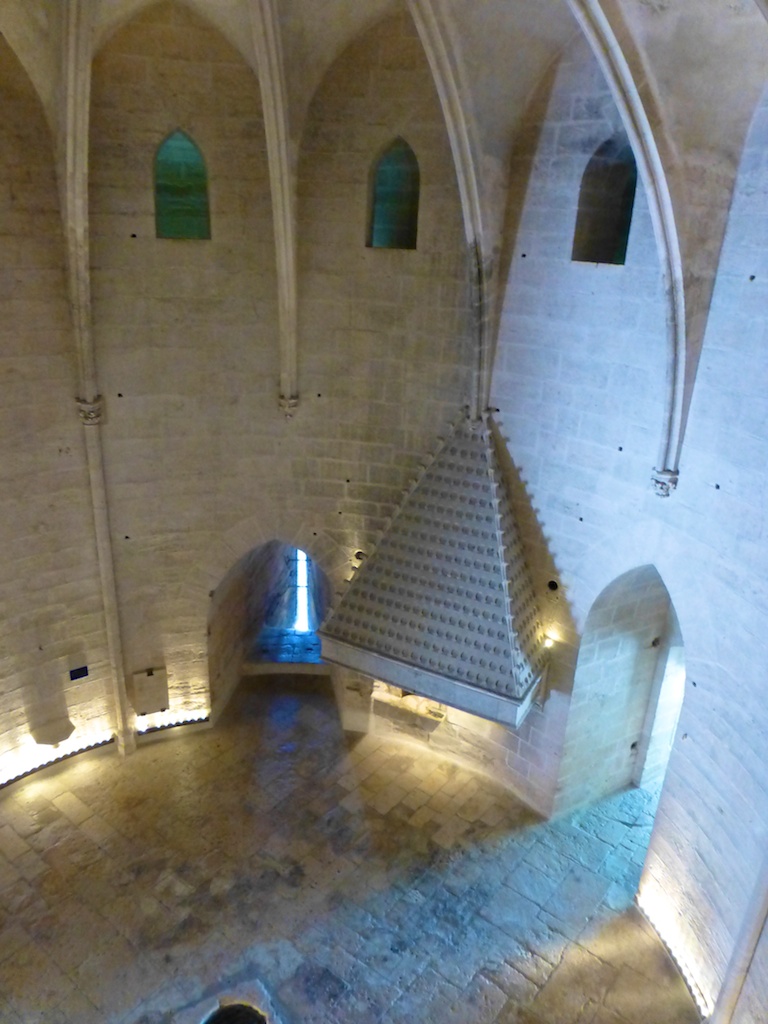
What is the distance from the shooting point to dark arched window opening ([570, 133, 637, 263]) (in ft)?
24.1

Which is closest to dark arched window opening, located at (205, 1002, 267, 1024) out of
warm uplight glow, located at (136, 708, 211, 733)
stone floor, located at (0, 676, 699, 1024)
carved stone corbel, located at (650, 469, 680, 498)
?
stone floor, located at (0, 676, 699, 1024)

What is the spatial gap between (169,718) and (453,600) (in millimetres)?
4655

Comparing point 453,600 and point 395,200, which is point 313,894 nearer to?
point 453,600

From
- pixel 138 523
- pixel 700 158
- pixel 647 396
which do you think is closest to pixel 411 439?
pixel 647 396

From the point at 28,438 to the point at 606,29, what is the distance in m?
6.73

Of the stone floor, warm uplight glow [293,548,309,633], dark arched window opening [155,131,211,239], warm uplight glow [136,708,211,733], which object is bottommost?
the stone floor

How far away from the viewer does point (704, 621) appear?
7008 mm

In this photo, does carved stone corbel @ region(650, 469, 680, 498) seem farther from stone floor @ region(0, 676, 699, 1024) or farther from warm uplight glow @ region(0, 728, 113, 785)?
warm uplight glow @ region(0, 728, 113, 785)

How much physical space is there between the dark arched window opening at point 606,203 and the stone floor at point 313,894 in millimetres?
6529

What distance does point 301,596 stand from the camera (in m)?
13.1

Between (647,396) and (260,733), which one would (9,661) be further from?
(647,396)

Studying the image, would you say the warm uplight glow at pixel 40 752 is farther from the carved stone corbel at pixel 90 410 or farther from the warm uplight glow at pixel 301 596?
the carved stone corbel at pixel 90 410

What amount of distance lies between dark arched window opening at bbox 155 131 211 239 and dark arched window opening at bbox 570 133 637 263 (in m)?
4.05

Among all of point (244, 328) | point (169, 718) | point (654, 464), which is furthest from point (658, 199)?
point (169, 718)
